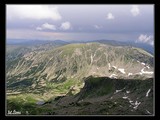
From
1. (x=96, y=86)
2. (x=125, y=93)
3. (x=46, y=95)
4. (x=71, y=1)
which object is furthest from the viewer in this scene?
(x=46, y=95)

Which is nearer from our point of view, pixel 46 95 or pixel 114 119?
pixel 114 119

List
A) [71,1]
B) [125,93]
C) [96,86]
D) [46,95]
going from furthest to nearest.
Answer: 1. [46,95]
2. [96,86]
3. [125,93]
4. [71,1]

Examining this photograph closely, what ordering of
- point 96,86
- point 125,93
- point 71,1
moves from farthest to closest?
point 96,86 → point 125,93 → point 71,1
